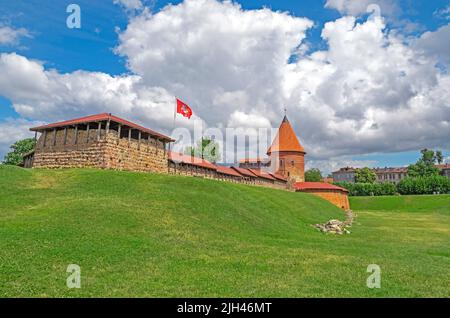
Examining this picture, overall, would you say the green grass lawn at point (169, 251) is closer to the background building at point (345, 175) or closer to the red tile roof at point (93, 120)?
the red tile roof at point (93, 120)

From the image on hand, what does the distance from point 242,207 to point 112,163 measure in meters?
14.7

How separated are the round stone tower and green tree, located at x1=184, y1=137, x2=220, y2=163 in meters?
13.1

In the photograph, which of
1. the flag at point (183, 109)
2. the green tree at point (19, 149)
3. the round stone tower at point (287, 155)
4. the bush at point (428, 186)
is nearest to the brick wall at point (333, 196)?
the round stone tower at point (287, 155)

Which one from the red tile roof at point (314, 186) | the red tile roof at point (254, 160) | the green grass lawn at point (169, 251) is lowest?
the green grass lawn at point (169, 251)

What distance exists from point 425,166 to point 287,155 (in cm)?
6909

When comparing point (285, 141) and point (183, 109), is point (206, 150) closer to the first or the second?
point (285, 141)

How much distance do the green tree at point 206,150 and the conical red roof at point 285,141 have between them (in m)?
13.1

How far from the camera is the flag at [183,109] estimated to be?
123ft

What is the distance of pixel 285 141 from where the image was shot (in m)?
78.0

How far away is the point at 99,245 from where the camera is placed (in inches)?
503
